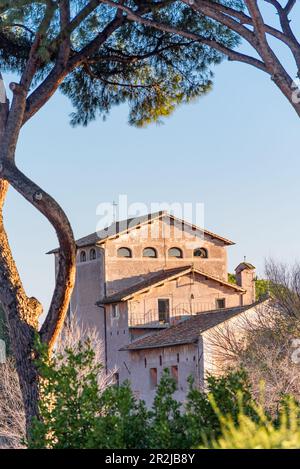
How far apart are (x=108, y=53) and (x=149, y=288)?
30.5m

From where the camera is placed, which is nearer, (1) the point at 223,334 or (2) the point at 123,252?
(1) the point at 223,334

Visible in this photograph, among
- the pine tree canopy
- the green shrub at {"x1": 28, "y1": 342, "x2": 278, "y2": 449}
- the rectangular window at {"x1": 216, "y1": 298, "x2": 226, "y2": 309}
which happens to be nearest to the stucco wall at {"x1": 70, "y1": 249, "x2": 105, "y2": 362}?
the rectangular window at {"x1": 216, "y1": 298, "x2": 226, "y2": 309}

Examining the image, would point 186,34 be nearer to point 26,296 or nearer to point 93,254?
point 26,296

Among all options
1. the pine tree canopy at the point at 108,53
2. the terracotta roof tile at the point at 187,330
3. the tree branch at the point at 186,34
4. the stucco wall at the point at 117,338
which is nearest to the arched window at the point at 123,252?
the stucco wall at the point at 117,338

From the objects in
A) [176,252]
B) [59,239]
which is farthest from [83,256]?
[59,239]

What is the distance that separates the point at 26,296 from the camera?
414 inches

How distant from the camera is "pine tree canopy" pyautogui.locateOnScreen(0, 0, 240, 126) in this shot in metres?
11.9

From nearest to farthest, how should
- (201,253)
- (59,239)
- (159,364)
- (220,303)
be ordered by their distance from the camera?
1. (59,239)
2. (159,364)
3. (220,303)
4. (201,253)

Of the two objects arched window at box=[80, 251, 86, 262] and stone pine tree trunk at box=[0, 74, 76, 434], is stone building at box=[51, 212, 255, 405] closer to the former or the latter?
arched window at box=[80, 251, 86, 262]

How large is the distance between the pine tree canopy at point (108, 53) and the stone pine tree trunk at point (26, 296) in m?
1.51

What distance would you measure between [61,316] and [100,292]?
36.1m

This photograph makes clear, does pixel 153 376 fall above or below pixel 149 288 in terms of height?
below

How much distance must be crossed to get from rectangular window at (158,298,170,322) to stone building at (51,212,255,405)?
26 mm

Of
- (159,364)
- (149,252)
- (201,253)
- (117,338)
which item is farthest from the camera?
(201,253)
